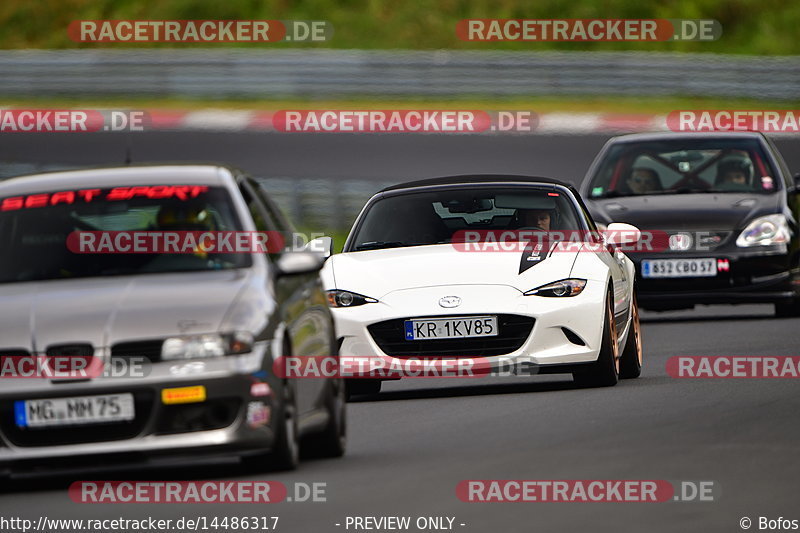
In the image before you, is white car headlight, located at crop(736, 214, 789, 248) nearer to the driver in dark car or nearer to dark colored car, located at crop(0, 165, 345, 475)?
the driver in dark car

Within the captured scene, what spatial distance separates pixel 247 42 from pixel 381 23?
3.82 metres

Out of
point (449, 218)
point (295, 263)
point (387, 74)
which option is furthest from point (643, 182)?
point (387, 74)

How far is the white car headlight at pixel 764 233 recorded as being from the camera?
56.1 feet

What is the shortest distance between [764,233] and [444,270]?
236 inches

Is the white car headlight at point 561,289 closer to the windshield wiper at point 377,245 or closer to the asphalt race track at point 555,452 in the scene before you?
the asphalt race track at point 555,452

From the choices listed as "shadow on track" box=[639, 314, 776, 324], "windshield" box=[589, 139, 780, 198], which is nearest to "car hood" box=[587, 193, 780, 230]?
"windshield" box=[589, 139, 780, 198]

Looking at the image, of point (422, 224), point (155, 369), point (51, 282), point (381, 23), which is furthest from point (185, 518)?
point (381, 23)

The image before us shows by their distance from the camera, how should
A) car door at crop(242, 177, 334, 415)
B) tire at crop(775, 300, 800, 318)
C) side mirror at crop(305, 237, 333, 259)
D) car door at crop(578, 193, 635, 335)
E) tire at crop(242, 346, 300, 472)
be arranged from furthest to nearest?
1. tire at crop(775, 300, 800, 318)
2. car door at crop(578, 193, 635, 335)
3. side mirror at crop(305, 237, 333, 259)
4. car door at crop(242, 177, 334, 415)
5. tire at crop(242, 346, 300, 472)

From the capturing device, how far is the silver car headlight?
8.12m

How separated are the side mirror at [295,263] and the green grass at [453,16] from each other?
38.1 m

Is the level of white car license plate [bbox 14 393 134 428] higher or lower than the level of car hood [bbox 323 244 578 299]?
lower

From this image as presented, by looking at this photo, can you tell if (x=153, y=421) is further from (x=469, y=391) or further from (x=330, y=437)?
(x=469, y=391)

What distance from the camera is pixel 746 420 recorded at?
10.1 metres

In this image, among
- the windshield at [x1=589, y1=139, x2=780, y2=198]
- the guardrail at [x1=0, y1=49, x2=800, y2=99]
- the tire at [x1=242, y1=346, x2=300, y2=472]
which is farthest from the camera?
the guardrail at [x1=0, y1=49, x2=800, y2=99]
